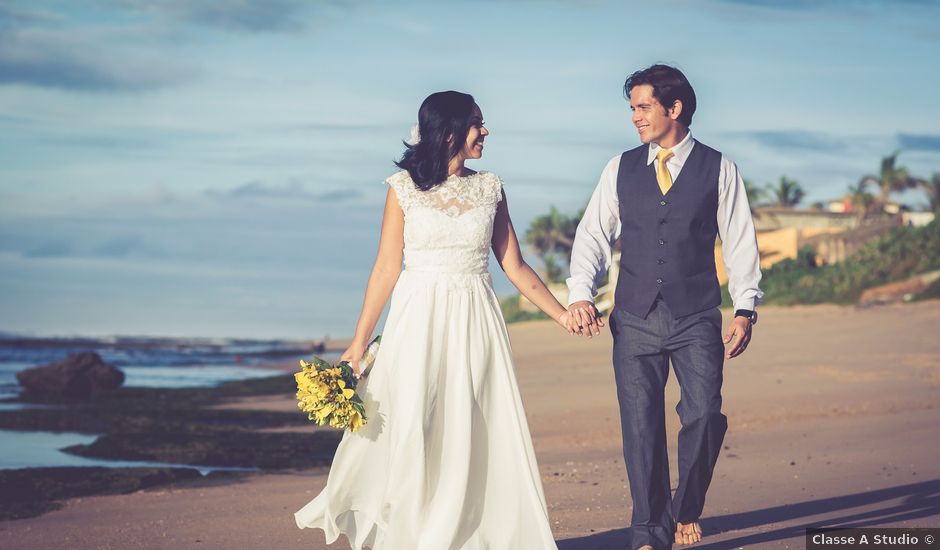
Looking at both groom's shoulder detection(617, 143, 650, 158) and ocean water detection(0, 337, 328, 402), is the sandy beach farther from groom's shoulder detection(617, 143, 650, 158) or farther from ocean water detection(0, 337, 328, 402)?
ocean water detection(0, 337, 328, 402)

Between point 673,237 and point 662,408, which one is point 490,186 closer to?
point 673,237

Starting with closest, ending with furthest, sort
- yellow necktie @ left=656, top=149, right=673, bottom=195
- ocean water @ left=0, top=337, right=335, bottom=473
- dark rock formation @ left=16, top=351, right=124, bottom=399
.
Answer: yellow necktie @ left=656, top=149, right=673, bottom=195 → ocean water @ left=0, top=337, right=335, bottom=473 → dark rock formation @ left=16, top=351, right=124, bottom=399

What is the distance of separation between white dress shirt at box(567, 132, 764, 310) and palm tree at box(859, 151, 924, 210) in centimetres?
6480

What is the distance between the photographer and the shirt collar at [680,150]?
20.2 ft

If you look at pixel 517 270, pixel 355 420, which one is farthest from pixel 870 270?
pixel 355 420

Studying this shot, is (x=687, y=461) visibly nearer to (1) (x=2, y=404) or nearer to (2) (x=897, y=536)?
(2) (x=897, y=536)

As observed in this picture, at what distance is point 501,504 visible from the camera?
5.79 m

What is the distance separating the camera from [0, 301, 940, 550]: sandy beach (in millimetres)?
7480

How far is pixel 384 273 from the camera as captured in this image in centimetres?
600

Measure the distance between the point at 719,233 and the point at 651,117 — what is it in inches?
27.9

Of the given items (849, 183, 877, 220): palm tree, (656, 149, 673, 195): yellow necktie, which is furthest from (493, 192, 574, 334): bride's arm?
(849, 183, 877, 220): palm tree

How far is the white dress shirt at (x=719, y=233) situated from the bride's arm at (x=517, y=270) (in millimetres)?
112

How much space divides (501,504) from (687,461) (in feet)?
3.29

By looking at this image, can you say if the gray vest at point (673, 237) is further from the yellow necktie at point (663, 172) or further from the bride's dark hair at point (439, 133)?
the bride's dark hair at point (439, 133)
